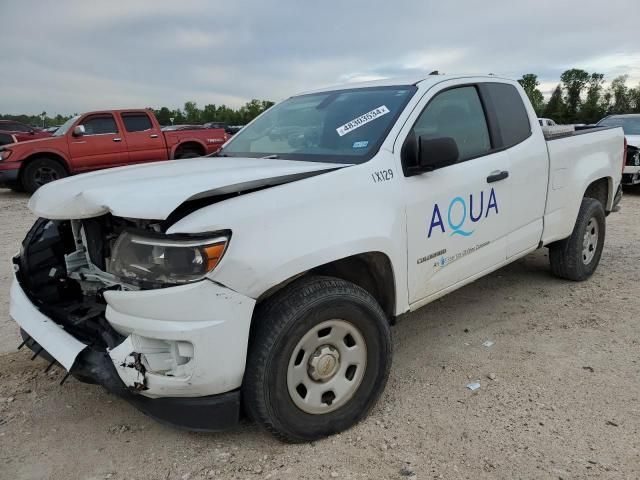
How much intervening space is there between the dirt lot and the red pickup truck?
8431mm

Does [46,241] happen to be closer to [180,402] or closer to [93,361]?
[93,361]

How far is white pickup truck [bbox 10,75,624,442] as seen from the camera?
225 cm

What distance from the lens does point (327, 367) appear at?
2.61m

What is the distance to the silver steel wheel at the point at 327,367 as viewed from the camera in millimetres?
2531

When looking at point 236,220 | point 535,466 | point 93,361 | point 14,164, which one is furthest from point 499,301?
point 14,164

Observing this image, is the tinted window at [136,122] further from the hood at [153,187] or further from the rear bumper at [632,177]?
the rear bumper at [632,177]

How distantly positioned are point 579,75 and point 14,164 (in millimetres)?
74001

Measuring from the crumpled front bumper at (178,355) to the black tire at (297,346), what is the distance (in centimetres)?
9

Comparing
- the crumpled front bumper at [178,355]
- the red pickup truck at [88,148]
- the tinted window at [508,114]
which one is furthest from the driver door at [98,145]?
the crumpled front bumper at [178,355]

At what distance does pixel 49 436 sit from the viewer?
277cm

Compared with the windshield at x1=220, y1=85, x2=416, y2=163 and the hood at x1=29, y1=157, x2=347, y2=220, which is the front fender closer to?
the hood at x1=29, y1=157, x2=347, y2=220

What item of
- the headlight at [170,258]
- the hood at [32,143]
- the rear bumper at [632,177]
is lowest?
the rear bumper at [632,177]

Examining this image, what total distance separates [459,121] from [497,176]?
0.45m

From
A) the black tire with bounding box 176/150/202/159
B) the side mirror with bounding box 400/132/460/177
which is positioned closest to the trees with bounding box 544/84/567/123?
the black tire with bounding box 176/150/202/159
